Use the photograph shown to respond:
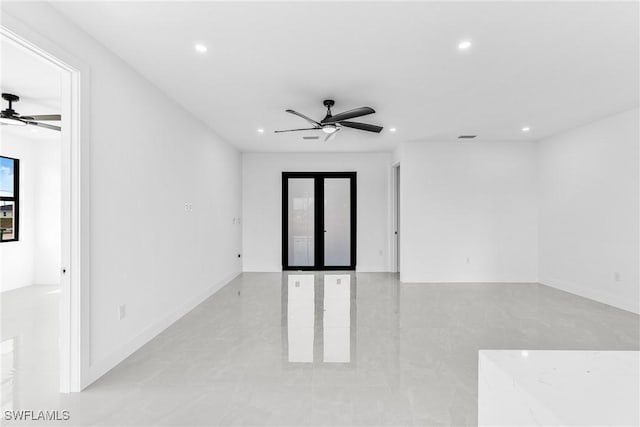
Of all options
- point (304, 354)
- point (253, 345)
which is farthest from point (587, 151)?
point (253, 345)

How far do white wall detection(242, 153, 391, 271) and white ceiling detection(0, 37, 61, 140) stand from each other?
12.1ft

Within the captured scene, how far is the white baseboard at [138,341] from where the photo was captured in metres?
2.54

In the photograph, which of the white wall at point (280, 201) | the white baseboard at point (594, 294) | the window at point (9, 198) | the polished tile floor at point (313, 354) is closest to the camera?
the polished tile floor at point (313, 354)

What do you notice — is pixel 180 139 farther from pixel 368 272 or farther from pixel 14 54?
pixel 368 272

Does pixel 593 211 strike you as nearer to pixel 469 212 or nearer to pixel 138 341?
pixel 469 212

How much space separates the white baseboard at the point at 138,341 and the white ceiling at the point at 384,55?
2.54 m

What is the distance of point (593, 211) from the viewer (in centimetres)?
491

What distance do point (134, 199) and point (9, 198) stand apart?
13.7ft

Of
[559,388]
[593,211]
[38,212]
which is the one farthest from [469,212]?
[38,212]

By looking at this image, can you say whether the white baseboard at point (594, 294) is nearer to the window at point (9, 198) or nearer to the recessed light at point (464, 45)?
the recessed light at point (464, 45)

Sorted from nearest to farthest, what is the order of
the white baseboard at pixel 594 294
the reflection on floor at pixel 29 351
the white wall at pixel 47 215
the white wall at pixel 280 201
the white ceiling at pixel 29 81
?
the reflection on floor at pixel 29 351 < the white ceiling at pixel 29 81 < the white baseboard at pixel 594 294 < the white wall at pixel 47 215 < the white wall at pixel 280 201

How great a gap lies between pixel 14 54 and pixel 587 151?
7.14 meters

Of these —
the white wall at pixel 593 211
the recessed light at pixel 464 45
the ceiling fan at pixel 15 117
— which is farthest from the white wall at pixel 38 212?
the white wall at pixel 593 211

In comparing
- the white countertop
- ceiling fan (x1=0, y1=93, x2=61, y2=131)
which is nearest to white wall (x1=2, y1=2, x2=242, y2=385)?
ceiling fan (x1=0, y1=93, x2=61, y2=131)
